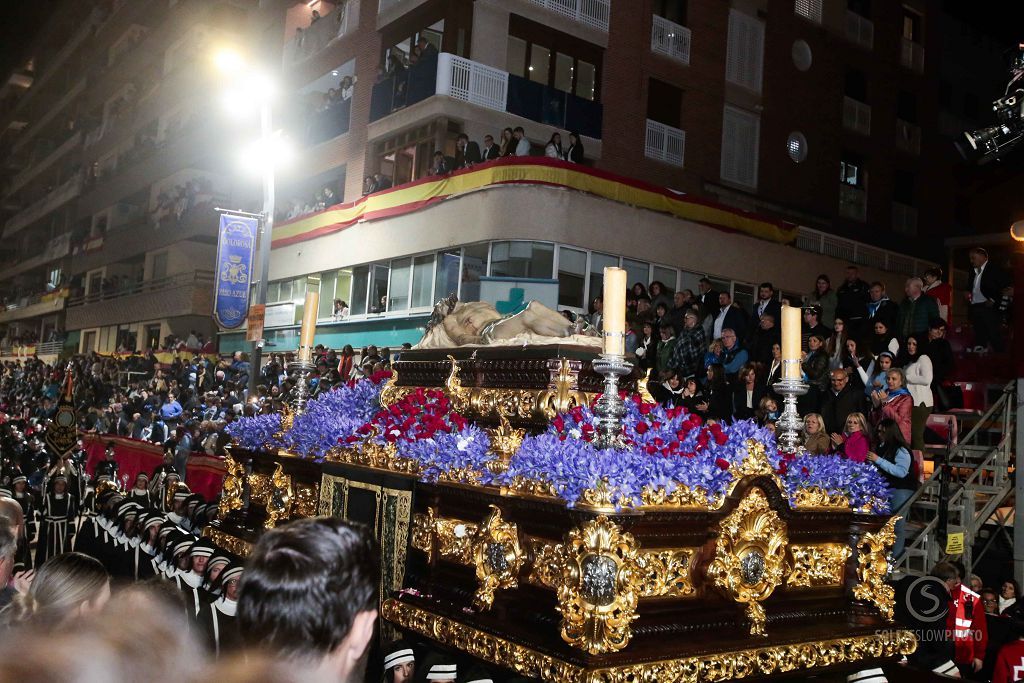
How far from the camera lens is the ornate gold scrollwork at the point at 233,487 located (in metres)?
9.20

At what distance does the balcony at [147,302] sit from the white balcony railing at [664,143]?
18415 mm

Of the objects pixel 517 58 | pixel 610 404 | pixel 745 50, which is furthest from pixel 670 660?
pixel 745 50

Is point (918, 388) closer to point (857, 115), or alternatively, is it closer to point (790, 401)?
point (790, 401)

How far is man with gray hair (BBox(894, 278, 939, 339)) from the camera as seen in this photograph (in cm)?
1181

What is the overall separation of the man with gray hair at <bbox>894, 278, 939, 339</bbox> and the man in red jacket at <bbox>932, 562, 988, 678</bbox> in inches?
204

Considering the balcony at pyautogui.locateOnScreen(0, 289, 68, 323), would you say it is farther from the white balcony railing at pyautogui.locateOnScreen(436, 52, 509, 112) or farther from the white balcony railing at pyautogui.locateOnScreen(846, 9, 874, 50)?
the white balcony railing at pyautogui.locateOnScreen(846, 9, 874, 50)

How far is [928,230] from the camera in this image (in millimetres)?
30000

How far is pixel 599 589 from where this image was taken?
15.0 feet

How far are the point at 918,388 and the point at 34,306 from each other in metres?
54.8

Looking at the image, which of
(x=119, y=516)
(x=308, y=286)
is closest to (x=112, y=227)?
(x=308, y=286)

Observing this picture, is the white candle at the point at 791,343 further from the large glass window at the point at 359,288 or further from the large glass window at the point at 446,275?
the large glass window at the point at 359,288

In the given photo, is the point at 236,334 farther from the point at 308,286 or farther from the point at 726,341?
the point at 726,341

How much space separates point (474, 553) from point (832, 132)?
2514 centimetres

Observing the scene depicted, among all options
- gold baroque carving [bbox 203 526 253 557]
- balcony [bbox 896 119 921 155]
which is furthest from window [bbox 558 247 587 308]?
balcony [bbox 896 119 921 155]
